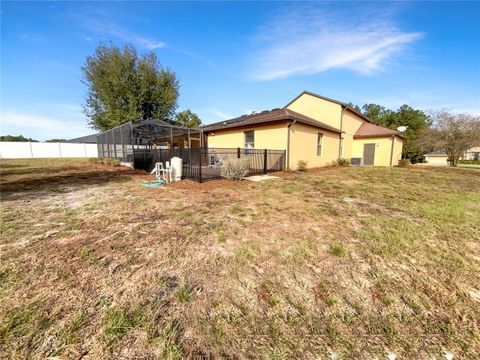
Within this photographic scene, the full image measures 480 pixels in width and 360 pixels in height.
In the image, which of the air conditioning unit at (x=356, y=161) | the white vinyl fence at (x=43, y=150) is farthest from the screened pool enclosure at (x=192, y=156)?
the white vinyl fence at (x=43, y=150)

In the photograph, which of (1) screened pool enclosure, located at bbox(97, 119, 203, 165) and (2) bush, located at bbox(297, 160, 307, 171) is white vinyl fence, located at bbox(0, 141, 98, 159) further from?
(2) bush, located at bbox(297, 160, 307, 171)

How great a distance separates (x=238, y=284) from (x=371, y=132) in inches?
752

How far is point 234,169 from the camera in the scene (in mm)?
8070

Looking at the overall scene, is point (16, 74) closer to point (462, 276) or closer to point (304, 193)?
point (304, 193)

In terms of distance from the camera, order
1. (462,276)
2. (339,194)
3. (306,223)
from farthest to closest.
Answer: (339,194)
(306,223)
(462,276)

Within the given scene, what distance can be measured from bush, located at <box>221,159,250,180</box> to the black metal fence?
0.25 metres

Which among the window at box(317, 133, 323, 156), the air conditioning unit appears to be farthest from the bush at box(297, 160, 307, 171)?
the air conditioning unit

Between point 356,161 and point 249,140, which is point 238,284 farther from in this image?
point 356,161

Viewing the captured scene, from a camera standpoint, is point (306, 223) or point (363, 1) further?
point (363, 1)

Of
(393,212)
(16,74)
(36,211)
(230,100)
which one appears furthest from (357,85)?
(16,74)

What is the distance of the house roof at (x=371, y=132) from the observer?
1583 cm

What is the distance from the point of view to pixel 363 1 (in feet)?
27.5

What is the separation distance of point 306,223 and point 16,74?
16454 millimetres

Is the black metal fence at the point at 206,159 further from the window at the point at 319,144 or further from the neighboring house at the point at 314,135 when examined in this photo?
the window at the point at 319,144
